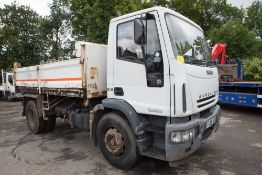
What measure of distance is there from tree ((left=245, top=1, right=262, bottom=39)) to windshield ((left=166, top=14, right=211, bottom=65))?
44.5 metres

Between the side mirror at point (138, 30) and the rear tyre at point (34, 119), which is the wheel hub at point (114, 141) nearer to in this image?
the side mirror at point (138, 30)

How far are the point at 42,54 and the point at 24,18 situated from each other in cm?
568

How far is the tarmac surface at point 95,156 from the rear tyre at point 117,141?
0.74ft

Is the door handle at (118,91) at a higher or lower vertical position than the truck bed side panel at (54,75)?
lower

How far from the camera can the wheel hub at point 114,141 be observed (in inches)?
170

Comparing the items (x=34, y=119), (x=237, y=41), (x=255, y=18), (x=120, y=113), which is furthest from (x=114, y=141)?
(x=255, y=18)

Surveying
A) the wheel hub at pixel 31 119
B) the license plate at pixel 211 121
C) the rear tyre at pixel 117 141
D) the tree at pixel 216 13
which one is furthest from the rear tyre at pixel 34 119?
the tree at pixel 216 13

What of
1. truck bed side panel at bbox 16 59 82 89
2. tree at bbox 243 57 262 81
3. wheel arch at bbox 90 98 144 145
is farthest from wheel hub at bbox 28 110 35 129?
tree at bbox 243 57 262 81

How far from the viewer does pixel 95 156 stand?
5238 mm

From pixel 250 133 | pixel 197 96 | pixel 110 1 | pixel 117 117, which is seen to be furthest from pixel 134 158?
pixel 110 1

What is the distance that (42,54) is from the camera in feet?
114

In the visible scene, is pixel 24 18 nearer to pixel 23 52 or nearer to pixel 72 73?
pixel 23 52

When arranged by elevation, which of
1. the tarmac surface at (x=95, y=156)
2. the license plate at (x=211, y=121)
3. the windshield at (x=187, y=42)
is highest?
the windshield at (x=187, y=42)

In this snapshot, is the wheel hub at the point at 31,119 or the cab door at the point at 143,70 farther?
the wheel hub at the point at 31,119
